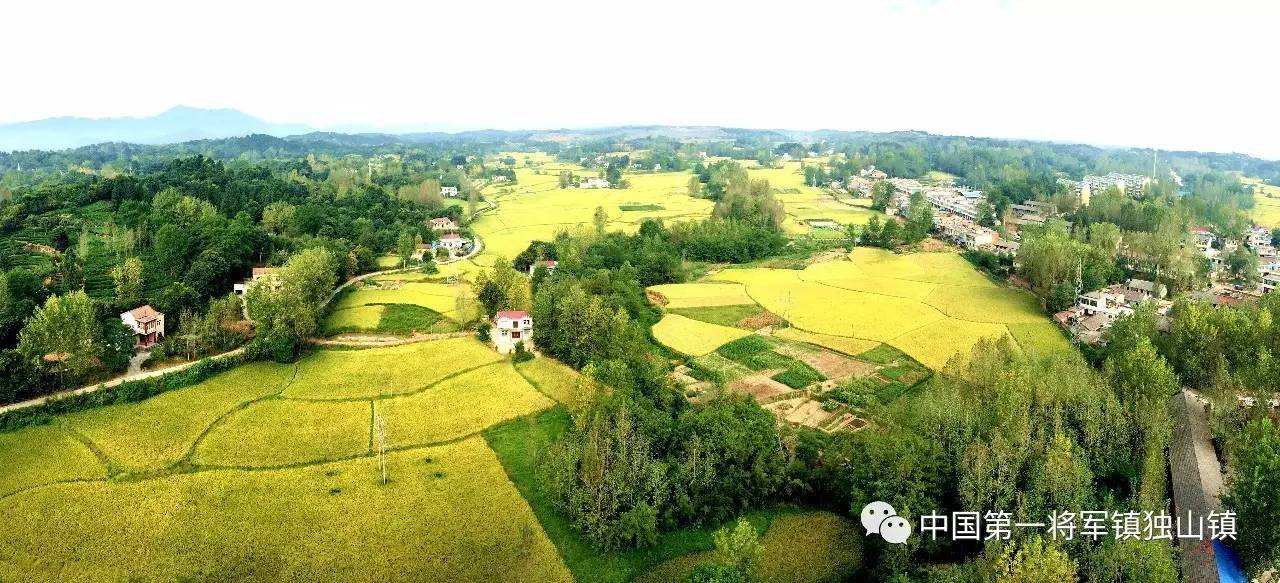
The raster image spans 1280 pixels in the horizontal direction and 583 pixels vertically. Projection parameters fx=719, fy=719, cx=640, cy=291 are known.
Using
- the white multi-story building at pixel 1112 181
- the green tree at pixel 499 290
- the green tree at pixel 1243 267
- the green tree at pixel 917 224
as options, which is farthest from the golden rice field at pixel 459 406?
the white multi-story building at pixel 1112 181

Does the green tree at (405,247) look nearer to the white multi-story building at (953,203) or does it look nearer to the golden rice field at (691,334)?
the golden rice field at (691,334)

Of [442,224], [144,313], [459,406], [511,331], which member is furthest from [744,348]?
[442,224]

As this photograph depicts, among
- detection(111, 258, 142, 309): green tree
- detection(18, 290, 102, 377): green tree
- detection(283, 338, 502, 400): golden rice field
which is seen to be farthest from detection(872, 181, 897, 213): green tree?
detection(18, 290, 102, 377): green tree

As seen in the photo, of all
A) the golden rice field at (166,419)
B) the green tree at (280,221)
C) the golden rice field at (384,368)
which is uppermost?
the green tree at (280,221)

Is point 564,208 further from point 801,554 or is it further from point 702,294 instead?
point 801,554

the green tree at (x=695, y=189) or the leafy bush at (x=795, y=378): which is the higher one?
the green tree at (x=695, y=189)

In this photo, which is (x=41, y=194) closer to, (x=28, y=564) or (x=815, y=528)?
(x=28, y=564)
